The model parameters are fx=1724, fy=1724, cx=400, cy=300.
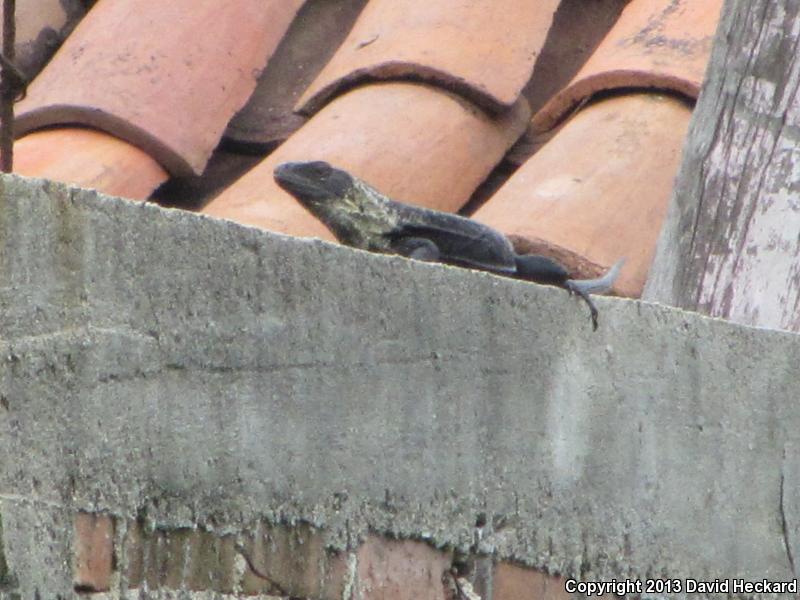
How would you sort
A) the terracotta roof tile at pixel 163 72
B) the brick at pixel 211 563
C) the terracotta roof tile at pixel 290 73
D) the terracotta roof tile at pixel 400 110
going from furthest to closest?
1. the terracotta roof tile at pixel 290 73
2. the terracotta roof tile at pixel 163 72
3. the terracotta roof tile at pixel 400 110
4. the brick at pixel 211 563

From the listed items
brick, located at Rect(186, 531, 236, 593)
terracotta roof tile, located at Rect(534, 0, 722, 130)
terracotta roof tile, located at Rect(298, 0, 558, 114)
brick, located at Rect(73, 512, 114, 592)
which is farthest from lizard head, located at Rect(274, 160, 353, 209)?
brick, located at Rect(73, 512, 114, 592)

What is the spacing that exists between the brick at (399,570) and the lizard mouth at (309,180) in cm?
102

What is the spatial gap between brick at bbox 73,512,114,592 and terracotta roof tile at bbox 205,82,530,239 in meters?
1.57

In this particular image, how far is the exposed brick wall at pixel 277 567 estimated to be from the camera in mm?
1856

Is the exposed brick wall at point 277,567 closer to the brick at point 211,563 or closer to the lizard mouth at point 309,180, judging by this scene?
the brick at point 211,563

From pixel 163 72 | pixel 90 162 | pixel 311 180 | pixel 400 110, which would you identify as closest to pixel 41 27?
→ pixel 163 72

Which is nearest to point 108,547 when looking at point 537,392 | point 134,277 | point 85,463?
point 85,463

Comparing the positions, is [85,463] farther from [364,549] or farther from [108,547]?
Answer: [364,549]

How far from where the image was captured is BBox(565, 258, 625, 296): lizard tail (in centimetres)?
248

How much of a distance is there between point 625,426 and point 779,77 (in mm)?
1378

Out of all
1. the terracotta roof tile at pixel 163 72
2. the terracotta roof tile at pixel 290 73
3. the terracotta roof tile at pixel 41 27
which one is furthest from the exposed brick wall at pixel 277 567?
the terracotta roof tile at pixel 41 27

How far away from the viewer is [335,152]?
3.45 m

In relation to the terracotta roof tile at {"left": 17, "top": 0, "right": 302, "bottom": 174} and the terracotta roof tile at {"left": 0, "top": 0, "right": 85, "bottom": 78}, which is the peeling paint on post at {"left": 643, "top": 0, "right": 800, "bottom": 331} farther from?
the terracotta roof tile at {"left": 0, "top": 0, "right": 85, "bottom": 78}

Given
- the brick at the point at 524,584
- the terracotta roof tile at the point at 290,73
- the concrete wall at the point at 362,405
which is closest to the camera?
the concrete wall at the point at 362,405
